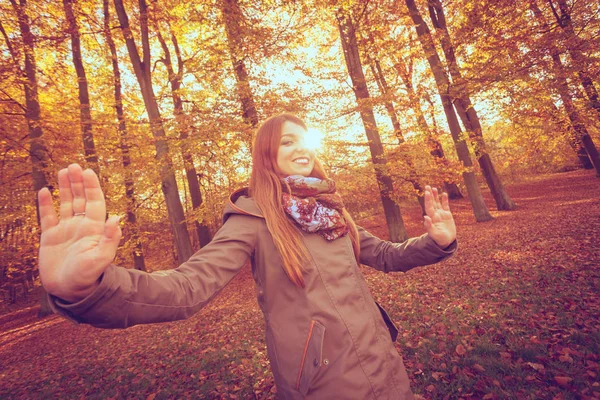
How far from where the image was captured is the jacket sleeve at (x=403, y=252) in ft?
6.14

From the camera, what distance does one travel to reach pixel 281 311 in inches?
61.0

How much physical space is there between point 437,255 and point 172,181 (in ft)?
30.5

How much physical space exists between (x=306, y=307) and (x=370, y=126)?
9456mm

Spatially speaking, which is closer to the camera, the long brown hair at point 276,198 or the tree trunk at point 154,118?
the long brown hair at point 276,198

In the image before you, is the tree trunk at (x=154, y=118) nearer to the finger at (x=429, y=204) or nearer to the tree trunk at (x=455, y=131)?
the finger at (x=429, y=204)

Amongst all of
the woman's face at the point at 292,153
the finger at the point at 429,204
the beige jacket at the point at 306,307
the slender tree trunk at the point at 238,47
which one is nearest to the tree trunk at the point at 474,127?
the slender tree trunk at the point at 238,47

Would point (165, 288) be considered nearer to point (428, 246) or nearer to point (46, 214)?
point (46, 214)

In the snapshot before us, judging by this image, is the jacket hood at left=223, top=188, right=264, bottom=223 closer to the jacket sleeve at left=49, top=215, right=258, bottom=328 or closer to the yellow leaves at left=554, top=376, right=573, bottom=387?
the jacket sleeve at left=49, top=215, right=258, bottom=328

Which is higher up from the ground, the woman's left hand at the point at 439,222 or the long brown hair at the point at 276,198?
the long brown hair at the point at 276,198

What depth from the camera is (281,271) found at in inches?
62.3

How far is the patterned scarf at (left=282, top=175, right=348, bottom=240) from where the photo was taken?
1695 mm

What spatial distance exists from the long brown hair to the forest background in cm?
633

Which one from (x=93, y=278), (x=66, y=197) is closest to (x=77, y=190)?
(x=66, y=197)

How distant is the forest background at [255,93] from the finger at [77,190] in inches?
282
